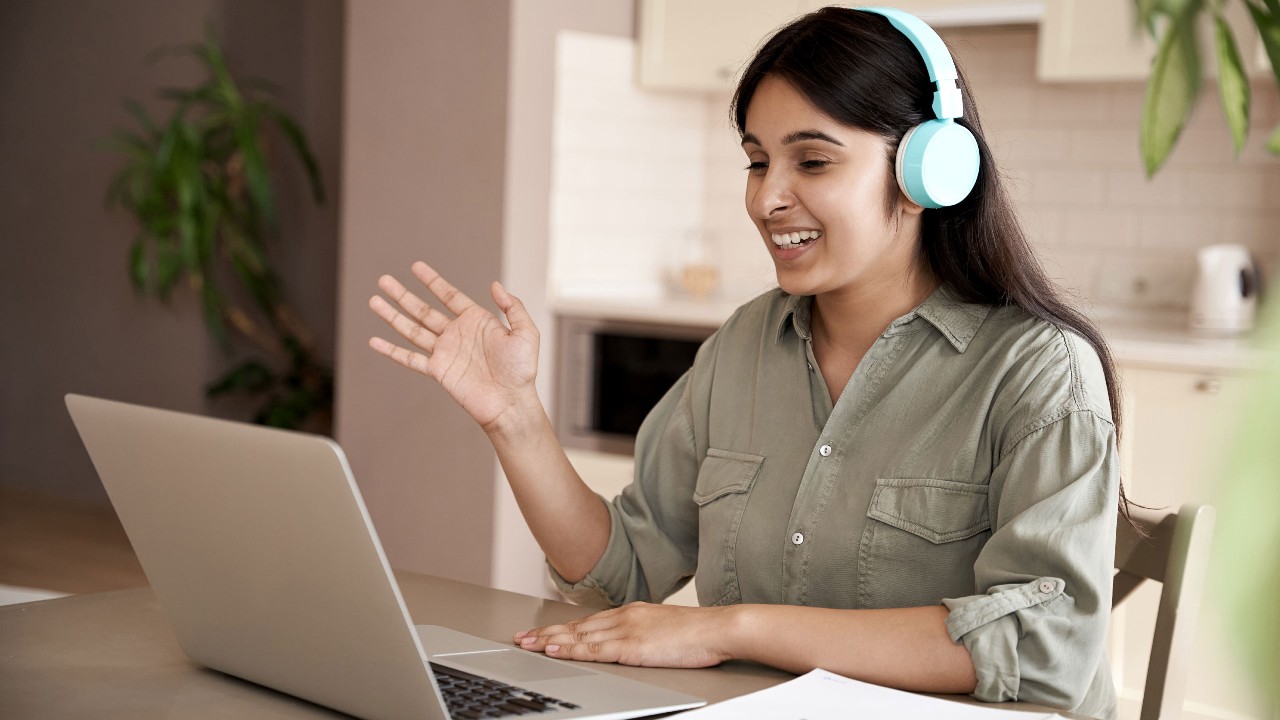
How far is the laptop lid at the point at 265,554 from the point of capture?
0.89 meters

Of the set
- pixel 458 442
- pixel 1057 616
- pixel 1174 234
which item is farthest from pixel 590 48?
pixel 1057 616

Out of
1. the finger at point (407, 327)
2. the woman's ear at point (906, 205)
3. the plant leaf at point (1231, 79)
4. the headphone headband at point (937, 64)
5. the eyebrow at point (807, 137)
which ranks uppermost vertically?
the headphone headband at point (937, 64)

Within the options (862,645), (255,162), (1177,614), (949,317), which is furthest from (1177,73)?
(255,162)

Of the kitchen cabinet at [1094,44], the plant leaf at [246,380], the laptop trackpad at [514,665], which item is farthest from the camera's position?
the plant leaf at [246,380]

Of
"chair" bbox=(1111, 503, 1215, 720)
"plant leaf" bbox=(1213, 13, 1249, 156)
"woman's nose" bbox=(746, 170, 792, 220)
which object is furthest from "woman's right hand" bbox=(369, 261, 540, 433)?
"plant leaf" bbox=(1213, 13, 1249, 156)

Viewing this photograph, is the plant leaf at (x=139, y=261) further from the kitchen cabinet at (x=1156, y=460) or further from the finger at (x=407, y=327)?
the finger at (x=407, y=327)

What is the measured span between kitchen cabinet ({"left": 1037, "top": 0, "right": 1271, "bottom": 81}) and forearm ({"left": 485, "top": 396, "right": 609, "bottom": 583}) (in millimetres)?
2193

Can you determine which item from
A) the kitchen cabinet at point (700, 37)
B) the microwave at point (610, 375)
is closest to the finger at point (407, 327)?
the microwave at point (610, 375)

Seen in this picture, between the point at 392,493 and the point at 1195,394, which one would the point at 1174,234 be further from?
the point at 392,493

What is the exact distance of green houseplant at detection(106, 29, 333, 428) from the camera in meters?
4.99

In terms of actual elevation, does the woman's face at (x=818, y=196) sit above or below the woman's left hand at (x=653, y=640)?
above

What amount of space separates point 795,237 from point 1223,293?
220 centimetres

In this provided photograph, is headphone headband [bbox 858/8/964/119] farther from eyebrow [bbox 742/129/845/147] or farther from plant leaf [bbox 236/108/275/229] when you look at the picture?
plant leaf [bbox 236/108/275/229]

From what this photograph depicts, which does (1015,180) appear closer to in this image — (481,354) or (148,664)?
(481,354)
